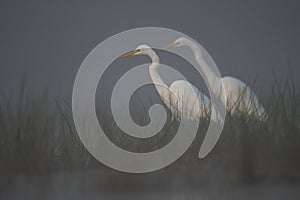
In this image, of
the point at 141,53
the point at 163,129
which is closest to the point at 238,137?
the point at 163,129

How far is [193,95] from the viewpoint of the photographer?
288cm

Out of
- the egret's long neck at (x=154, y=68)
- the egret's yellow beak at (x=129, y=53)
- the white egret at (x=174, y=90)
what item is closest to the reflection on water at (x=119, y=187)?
the white egret at (x=174, y=90)

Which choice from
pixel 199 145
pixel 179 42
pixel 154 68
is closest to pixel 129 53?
pixel 154 68

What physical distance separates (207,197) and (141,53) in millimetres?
2178

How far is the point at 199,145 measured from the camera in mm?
1756

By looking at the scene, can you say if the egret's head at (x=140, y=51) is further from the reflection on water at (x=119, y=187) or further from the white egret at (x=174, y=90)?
the reflection on water at (x=119, y=187)

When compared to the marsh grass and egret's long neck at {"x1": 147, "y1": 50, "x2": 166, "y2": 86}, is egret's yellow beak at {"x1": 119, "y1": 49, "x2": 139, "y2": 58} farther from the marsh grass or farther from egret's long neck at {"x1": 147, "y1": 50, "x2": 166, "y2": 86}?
the marsh grass

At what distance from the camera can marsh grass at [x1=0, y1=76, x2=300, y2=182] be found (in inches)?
61.6

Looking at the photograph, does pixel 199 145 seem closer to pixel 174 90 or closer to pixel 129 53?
pixel 174 90

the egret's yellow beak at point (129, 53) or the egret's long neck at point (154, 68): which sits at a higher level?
the egret's yellow beak at point (129, 53)

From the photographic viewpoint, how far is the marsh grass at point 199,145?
5.14ft

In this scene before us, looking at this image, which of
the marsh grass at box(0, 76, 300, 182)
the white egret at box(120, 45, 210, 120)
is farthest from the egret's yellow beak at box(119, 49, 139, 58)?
the marsh grass at box(0, 76, 300, 182)

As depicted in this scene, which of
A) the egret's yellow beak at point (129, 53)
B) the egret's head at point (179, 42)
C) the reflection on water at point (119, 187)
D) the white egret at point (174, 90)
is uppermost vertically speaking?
the egret's head at point (179, 42)

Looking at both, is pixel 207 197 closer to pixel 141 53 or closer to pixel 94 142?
pixel 94 142
